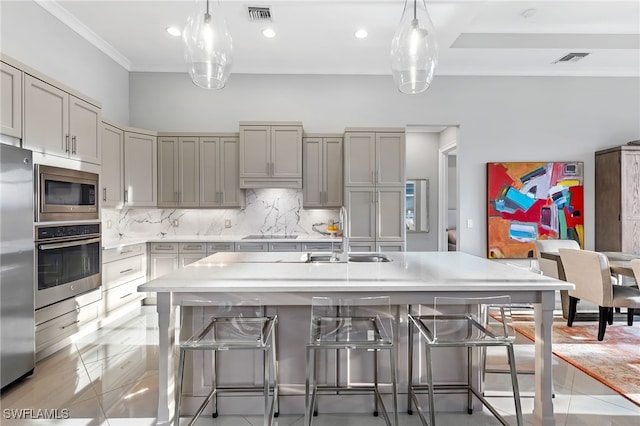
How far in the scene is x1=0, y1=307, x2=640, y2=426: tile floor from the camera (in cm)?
219

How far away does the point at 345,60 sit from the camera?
5004mm

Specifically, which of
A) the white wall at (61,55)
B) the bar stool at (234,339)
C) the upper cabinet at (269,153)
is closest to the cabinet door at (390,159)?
the upper cabinet at (269,153)

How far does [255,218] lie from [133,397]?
10.2ft

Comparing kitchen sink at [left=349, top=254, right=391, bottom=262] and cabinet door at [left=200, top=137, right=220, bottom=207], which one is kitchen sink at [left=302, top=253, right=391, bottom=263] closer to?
kitchen sink at [left=349, top=254, right=391, bottom=262]

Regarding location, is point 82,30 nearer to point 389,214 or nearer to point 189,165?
point 189,165

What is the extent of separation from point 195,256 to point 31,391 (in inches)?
91.1

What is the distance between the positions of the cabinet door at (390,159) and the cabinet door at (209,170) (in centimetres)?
219

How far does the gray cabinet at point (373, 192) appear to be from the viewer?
4797 millimetres

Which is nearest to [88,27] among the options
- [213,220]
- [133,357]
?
[213,220]

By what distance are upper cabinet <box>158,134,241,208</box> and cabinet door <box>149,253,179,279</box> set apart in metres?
0.73

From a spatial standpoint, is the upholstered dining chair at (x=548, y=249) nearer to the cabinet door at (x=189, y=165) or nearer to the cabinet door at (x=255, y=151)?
the cabinet door at (x=255, y=151)

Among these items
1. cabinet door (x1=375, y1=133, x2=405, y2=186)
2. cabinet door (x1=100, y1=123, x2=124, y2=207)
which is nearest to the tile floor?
cabinet door (x1=100, y1=123, x2=124, y2=207)

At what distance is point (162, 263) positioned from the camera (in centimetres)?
473

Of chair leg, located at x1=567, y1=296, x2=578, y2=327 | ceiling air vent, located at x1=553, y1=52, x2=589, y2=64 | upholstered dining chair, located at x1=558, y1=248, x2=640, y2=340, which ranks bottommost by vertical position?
chair leg, located at x1=567, y1=296, x2=578, y2=327
